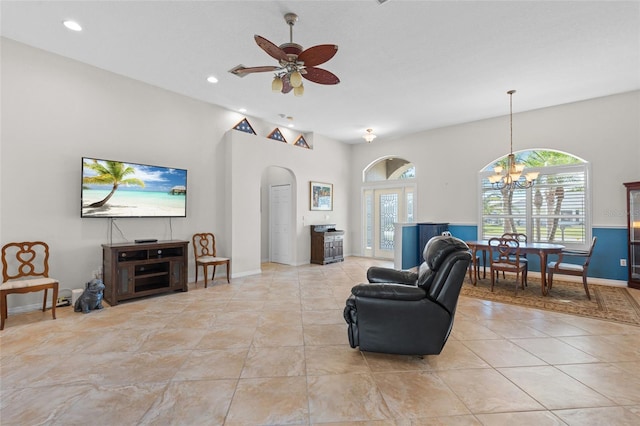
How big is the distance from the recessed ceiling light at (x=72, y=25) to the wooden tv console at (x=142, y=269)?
8.62 feet

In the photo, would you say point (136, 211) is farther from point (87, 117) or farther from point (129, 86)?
point (129, 86)

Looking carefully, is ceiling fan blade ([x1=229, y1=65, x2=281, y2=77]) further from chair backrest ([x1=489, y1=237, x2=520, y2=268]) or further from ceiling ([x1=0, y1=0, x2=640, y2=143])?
chair backrest ([x1=489, y1=237, x2=520, y2=268])

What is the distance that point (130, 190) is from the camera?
4.42m

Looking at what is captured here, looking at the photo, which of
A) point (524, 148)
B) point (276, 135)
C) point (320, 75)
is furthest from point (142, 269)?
point (524, 148)

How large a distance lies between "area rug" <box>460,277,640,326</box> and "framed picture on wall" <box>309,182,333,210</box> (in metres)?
3.79

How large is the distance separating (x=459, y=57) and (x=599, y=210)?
3993 mm

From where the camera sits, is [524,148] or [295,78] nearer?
[295,78]

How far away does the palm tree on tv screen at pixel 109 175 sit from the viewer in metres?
4.07

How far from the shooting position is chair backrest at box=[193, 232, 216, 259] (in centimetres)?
534

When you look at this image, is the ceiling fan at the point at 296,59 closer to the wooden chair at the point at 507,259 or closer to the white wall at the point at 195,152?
the white wall at the point at 195,152

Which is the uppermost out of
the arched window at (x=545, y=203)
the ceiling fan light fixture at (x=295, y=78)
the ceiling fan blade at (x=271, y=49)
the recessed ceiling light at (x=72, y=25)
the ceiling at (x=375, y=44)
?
the recessed ceiling light at (x=72, y=25)

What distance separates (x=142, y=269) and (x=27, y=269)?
4.09 ft

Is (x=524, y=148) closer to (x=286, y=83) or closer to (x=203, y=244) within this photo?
(x=286, y=83)

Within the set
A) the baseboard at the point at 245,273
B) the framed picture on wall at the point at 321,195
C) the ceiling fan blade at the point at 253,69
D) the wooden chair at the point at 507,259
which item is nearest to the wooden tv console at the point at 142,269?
the baseboard at the point at 245,273
